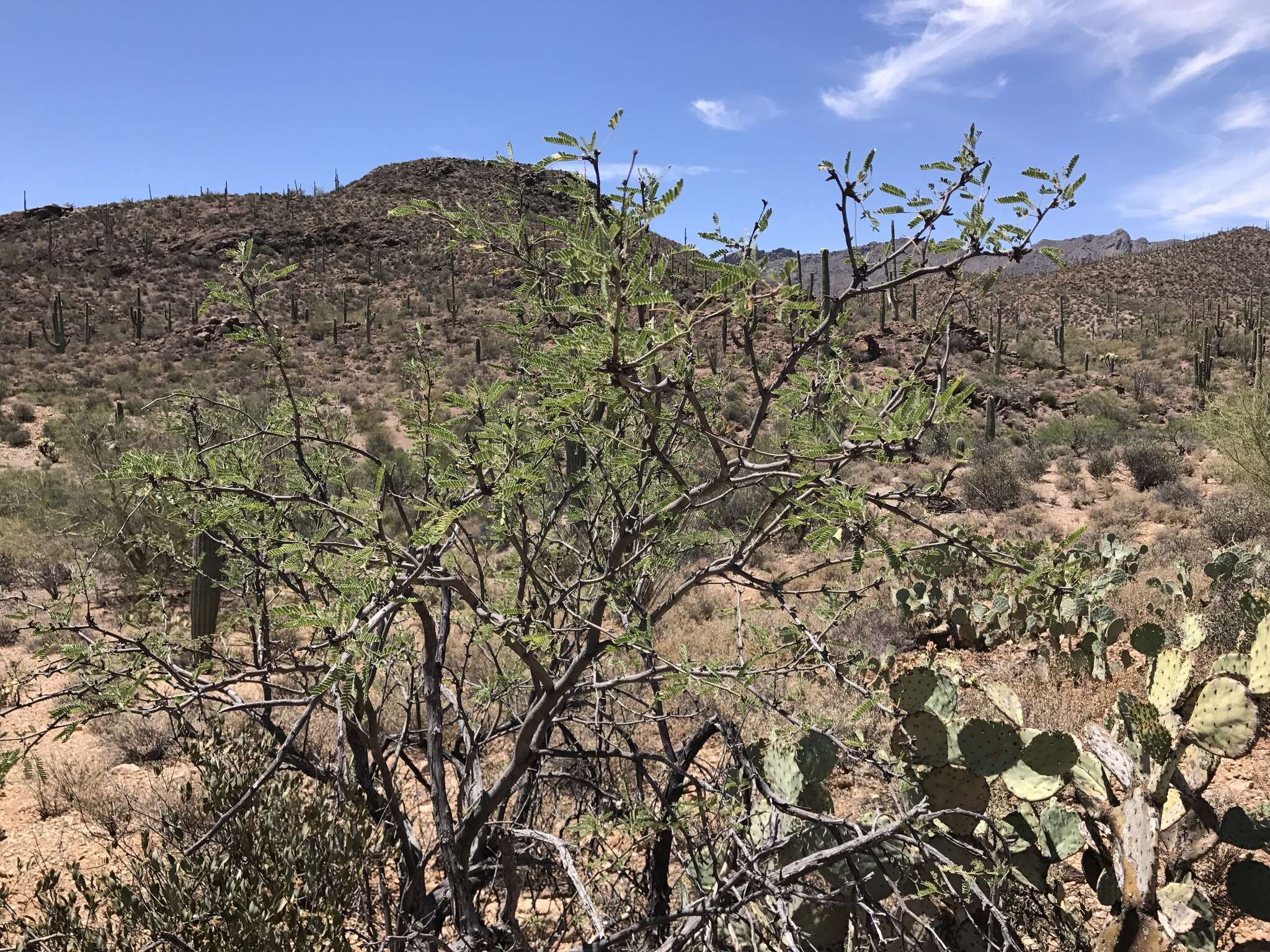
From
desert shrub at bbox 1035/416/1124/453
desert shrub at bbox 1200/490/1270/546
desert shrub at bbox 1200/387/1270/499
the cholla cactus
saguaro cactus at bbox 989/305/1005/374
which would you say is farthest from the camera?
saguaro cactus at bbox 989/305/1005/374

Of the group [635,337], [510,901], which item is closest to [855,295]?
[635,337]

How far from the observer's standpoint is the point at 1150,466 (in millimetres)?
14844

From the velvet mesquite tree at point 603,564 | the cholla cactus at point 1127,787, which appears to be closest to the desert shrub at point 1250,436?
the cholla cactus at point 1127,787

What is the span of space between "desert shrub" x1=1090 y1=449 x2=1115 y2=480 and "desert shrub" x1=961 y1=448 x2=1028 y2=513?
Answer: 1678 millimetres

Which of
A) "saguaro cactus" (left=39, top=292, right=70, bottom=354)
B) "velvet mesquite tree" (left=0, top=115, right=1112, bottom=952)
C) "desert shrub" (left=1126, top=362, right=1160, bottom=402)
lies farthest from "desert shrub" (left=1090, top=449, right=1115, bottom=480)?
"saguaro cactus" (left=39, top=292, right=70, bottom=354)

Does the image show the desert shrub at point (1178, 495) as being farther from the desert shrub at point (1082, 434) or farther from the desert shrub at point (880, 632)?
the desert shrub at point (880, 632)

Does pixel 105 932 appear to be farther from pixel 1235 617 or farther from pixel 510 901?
pixel 1235 617

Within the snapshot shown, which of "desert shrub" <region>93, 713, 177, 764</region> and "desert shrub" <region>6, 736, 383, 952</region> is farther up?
"desert shrub" <region>6, 736, 383, 952</region>

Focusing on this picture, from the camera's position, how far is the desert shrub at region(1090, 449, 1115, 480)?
15883 millimetres

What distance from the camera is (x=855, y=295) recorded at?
2.02m

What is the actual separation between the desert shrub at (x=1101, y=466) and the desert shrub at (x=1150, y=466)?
1.36 feet

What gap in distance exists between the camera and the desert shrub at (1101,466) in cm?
1588

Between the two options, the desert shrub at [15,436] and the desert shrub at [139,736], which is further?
the desert shrub at [15,436]

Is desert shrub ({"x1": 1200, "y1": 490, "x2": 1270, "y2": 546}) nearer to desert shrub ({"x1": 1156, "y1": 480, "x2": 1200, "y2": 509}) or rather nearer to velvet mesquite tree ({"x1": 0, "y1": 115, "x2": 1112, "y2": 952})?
desert shrub ({"x1": 1156, "y1": 480, "x2": 1200, "y2": 509})
